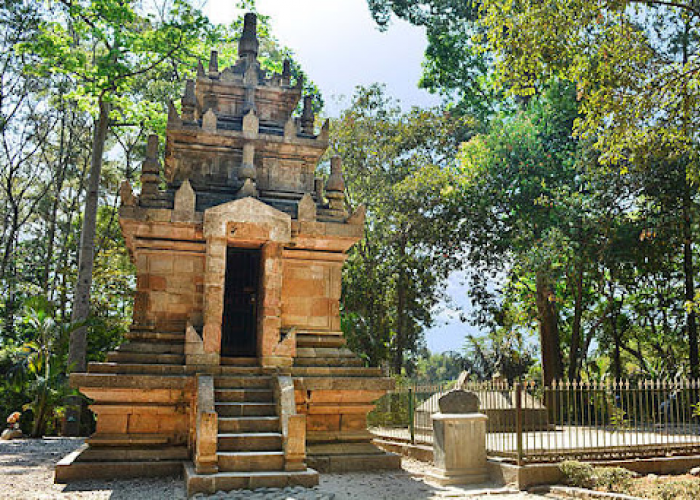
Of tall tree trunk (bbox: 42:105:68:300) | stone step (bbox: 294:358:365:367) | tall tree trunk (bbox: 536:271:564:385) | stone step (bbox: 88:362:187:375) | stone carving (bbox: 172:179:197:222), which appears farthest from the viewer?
tall tree trunk (bbox: 42:105:68:300)

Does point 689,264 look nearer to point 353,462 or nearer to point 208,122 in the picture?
point 353,462

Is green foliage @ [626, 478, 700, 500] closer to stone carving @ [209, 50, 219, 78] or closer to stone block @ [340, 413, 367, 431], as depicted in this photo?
stone block @ [340, 413, 367, 431]

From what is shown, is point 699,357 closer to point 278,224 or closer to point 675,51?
point 675,51

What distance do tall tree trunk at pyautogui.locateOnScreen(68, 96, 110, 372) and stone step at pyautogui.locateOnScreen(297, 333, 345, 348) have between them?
8815 millimetres

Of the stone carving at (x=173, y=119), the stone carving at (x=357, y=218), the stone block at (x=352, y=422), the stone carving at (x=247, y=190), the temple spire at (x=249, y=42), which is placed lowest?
the stone block at (x=352, y=422)

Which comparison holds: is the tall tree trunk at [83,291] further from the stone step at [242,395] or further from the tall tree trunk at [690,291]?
the tall tree trunk at [690,291]

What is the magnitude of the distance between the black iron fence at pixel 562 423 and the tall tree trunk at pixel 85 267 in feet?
29.0

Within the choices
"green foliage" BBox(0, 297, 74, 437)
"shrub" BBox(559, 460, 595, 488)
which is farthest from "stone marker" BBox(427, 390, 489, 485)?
"green foliage" BBox(0, 297, 74, 437)

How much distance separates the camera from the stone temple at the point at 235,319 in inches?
356

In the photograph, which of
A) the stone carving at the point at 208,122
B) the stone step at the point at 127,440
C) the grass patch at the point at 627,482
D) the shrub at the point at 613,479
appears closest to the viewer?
the grass patch at the point at 627,482

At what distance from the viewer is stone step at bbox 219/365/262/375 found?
1020 cm

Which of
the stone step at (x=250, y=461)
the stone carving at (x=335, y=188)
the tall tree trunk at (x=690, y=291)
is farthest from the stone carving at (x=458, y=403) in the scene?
the tall tree trunk at (x=690, y=291)

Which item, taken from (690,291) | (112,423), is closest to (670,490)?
(112,423)

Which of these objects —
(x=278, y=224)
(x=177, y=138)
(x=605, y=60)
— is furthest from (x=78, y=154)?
(x=605, y=60)
